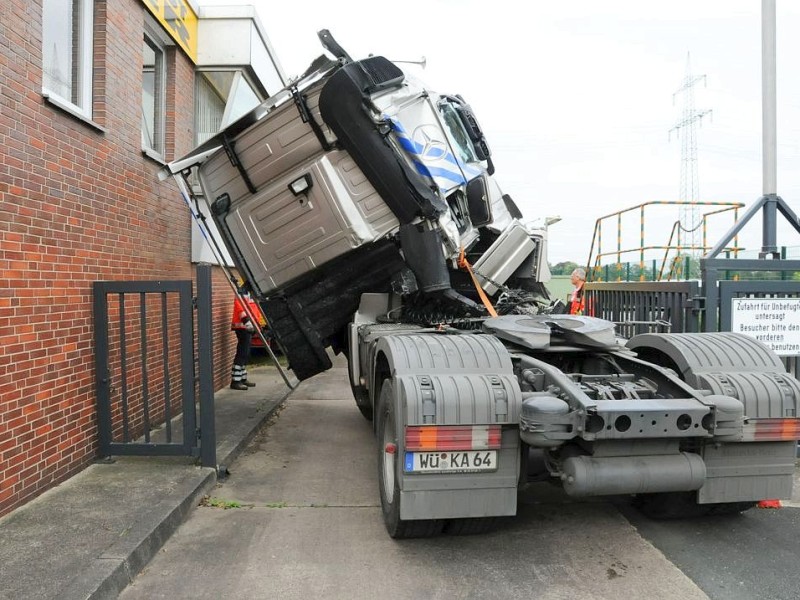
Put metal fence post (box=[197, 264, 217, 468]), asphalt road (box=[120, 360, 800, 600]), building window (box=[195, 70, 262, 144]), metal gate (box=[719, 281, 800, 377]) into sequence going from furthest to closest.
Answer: building window (box=[195, 70, 262, 144]) < metal gate (box=[719, 281, 800, 377]) < metal fence post (box=[197, 264, 217, 468]) < asphalt road (box=[120, 360, 800, 600])

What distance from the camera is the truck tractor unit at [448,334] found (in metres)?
3.60

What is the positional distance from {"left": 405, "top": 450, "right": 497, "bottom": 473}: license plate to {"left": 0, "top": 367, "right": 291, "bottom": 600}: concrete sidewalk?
1668mm

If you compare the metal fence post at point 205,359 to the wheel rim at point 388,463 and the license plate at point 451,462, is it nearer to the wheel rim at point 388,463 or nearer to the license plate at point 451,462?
the wheel rim at point 388,463

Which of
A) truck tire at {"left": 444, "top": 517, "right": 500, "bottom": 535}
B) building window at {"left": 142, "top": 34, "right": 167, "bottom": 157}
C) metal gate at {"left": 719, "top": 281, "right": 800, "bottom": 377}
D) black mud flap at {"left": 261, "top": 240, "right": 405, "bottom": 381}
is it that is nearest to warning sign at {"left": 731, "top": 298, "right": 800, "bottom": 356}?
metal gate at {"left": 719, "top": 281, "right": 800, "bottom": 377}

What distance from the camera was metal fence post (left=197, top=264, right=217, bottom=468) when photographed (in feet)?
16.8

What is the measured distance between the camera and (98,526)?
13.0 feet

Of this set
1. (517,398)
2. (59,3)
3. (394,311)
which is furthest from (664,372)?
(59,3)

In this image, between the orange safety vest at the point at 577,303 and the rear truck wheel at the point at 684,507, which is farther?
the orange safety vest at the point at 577,303

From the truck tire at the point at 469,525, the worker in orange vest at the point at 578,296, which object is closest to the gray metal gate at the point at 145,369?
the truck tire at the point at 469,525

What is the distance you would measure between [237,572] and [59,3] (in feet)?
15.4

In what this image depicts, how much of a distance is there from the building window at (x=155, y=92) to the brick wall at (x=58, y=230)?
965 mm

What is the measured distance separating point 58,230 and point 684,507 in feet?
16.2

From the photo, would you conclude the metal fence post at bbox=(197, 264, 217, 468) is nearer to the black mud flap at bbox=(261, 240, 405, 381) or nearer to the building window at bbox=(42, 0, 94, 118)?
the black mud flap at bbox=(261, 240, 405, 381)

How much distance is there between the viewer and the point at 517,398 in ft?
12.0
